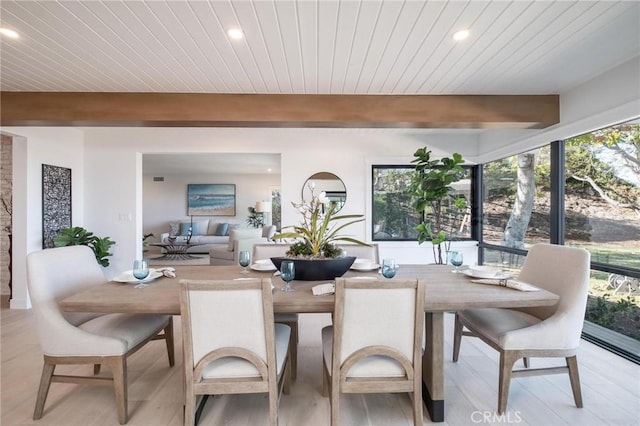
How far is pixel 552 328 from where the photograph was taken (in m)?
1.76

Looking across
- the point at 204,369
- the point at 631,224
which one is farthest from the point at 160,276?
the point at 631,224

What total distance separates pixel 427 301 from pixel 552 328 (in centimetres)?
83

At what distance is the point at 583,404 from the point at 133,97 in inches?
166

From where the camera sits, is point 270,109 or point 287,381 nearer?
point 287,381

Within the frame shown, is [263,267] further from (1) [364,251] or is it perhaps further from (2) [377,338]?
(2) [377,338]

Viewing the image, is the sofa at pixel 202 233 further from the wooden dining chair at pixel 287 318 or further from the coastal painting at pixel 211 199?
the wooden dining chair at pixel 287 318

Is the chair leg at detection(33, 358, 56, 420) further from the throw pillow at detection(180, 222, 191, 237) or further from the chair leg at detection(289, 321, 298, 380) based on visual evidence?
the throw pillow at detection(180, 222, 191, 237)

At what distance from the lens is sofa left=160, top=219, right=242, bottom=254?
7.99 meters

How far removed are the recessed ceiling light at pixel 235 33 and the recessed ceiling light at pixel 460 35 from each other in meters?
1.38

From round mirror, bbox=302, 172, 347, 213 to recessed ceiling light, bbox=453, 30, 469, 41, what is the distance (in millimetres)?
2892

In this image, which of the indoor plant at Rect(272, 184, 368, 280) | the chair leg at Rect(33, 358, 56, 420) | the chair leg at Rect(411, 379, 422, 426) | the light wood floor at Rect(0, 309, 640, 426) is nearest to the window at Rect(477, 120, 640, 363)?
the light wood floor at Rect(0, 309, 640, 426)

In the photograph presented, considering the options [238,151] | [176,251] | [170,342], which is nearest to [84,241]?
[238,151]

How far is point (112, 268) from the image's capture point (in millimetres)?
4621

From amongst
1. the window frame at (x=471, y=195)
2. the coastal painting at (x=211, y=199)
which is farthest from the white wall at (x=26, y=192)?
the coastal painting at (x=211, y=199)
